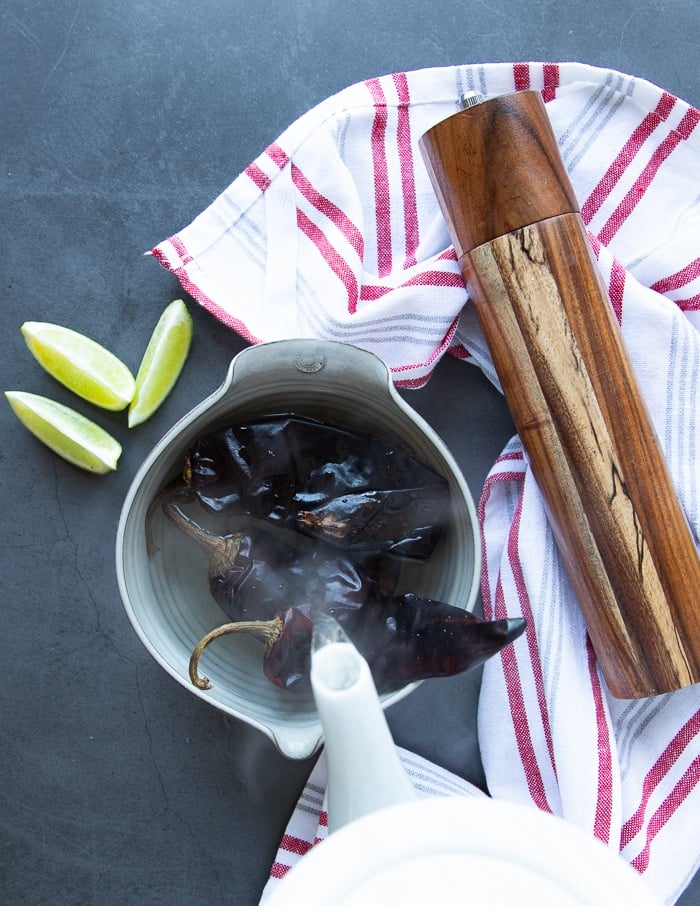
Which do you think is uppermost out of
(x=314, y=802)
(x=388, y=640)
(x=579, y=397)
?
(x=579, y=397)

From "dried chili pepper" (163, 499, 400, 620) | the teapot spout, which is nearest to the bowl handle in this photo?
"dried chili pepper" (163, 499, 400, 620)

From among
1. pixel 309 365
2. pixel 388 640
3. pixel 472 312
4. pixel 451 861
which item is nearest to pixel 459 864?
pixel 451 861

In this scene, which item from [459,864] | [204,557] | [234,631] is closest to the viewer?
[459,864]

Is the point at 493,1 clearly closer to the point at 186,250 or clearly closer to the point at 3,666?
the point at 186,250

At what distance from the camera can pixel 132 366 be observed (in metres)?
0.81

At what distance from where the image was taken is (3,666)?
79cm

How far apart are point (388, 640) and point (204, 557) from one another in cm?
18

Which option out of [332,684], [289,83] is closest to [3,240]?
[289,83]

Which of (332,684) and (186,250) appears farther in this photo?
(186,250)

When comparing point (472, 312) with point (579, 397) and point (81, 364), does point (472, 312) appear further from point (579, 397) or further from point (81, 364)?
point (81, 364)

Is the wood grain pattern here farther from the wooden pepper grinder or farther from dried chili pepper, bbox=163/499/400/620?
dried chili pepper, bbox=163/499/400/620

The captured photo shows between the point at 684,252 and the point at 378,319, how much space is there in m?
0.28

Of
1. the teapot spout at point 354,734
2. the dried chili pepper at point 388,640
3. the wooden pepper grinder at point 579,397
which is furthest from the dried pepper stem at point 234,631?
the wooden pepper grinder at point 579,397

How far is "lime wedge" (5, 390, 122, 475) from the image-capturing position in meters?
0.77
